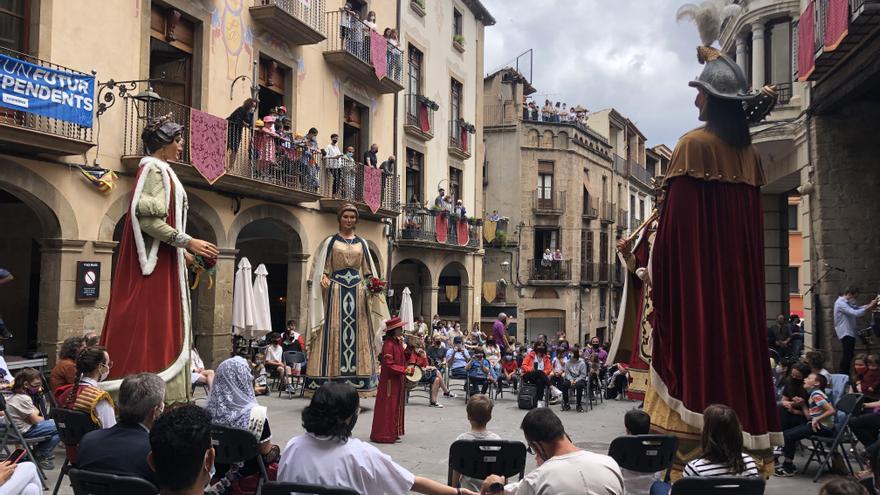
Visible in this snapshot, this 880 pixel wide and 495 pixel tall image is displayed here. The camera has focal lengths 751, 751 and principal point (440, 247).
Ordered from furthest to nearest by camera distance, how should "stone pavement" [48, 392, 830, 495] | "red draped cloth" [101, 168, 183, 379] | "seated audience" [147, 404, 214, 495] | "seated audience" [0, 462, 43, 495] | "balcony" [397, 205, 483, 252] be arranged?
"balcony" [397, 205, 483, 252] < "stone pavement" [48, 392, 830, 495] < "red draped cloth" [101, 168, 183, 379] < "seated audience" [0, 462, 43, 495] < "seated audience" [147, 404, 214, 495]

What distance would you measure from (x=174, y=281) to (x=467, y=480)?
2.64m

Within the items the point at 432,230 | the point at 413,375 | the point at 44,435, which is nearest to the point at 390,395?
the point at 413,375

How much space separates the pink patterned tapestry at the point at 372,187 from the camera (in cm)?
1880

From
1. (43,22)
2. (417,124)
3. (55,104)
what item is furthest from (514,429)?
(417,124)

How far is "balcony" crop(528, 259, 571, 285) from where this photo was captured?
33.5m

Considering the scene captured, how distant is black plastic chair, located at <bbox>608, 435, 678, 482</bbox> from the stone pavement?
2462 mm

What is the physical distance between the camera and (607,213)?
3859 centimetres

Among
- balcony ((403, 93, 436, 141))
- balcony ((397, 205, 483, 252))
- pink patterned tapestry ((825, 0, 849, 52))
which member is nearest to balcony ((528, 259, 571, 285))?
balcony ((397, 205, 483, 252))

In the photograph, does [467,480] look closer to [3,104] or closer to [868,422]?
[868,422]

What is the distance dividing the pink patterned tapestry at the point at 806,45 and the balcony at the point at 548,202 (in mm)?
21277

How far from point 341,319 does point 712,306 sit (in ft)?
17.4

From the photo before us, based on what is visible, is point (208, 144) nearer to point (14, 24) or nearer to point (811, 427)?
point (14, 24)

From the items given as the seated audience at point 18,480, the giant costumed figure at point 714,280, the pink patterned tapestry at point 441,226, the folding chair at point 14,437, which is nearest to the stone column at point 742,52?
the pink patterned tapestry at point 441,226

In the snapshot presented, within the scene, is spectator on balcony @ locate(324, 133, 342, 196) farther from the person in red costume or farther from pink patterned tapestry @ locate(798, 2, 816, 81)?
pink patterned tapestry @ locate(798, 2, 816, 81)
